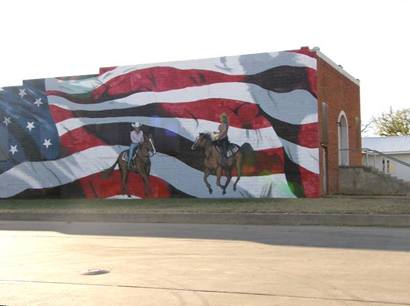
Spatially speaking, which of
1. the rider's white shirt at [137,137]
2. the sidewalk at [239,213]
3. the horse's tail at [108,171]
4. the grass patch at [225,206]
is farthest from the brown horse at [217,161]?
the horse's tail at [108,171]

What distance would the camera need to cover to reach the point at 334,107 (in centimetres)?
3006

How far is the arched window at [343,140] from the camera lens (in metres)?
32.2

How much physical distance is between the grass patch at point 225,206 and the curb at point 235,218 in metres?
0.73

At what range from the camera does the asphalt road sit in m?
8.00

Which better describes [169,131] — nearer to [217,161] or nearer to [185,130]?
[185,130]

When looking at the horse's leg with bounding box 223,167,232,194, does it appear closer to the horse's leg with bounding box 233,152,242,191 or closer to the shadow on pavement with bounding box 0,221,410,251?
the horse's leg with bounding box 233,152,242,191

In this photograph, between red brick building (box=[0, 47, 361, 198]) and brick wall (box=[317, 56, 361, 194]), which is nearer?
red brick building (box=[0, 47, 361, 198])

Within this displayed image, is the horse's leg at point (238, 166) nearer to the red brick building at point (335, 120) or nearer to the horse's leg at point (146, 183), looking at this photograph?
the red brick building at point (335, 120)

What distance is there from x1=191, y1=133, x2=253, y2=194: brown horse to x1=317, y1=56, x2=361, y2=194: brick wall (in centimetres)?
364

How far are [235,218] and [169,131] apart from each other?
10.2 meters

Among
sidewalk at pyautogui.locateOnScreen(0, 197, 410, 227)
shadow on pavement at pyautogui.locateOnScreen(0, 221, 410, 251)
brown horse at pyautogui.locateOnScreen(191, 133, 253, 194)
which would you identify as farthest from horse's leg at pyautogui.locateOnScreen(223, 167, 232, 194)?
shadow on pavement at pyautogui.locateOnScreen(0, 221, 410, 251)

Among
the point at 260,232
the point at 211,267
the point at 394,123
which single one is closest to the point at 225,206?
the point at 260,232

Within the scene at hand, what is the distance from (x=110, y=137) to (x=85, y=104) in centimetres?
215

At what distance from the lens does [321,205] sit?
2175 cm
